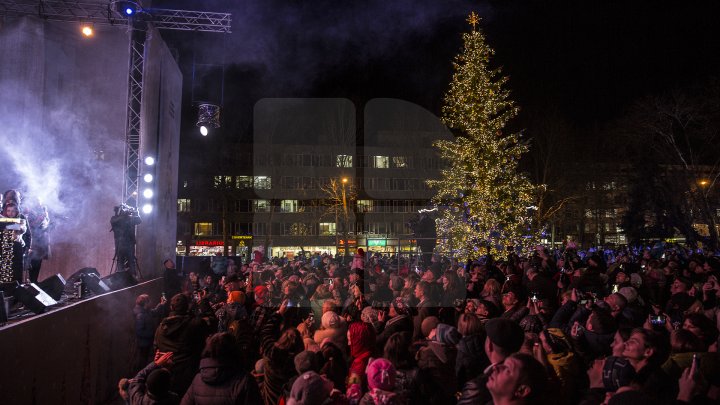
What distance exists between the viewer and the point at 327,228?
173ft

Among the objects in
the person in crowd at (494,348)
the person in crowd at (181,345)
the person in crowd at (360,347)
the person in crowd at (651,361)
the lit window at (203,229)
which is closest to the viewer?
the person in crowd at (494,348)

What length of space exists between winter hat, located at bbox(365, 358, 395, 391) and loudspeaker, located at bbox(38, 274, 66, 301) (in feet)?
20.1

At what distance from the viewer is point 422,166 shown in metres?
51.8

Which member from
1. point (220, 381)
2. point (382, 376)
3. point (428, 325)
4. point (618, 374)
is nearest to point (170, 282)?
point (428, 325)

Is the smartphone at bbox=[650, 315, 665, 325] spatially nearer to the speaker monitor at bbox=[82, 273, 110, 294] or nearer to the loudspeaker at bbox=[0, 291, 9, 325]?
the loudspeaker at bbox=[0, 291, 9, 325]

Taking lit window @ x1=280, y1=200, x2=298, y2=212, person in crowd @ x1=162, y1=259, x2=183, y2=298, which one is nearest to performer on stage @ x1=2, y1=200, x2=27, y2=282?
person in crowd @ x1=162, y1=259, x2=183, y2=298

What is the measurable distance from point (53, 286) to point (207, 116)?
7616mm

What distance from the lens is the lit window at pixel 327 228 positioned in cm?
5253

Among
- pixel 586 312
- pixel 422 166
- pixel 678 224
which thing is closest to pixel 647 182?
pixel 678 224

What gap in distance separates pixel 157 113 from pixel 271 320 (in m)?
10.7

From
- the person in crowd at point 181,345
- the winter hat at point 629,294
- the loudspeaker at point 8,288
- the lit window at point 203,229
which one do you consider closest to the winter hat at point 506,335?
the person in crowd at point 181,345

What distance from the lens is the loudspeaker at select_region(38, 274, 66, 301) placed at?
7.00 metres

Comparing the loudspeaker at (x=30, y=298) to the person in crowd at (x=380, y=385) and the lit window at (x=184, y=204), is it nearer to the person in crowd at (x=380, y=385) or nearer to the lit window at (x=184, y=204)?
the person in crowd at (x=380, y=385)

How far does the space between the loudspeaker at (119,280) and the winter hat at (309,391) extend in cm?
702
